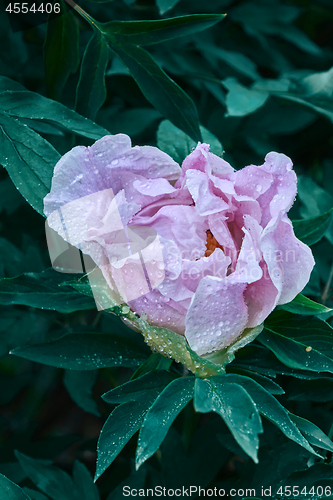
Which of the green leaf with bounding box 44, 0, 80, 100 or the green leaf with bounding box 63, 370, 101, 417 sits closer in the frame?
the green leaf with bounding box 44, 0, 80, 100

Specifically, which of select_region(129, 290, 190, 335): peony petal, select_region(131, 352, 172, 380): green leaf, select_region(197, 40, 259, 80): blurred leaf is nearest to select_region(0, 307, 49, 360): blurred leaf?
select_region(131, 352, 172, 380): green leaf

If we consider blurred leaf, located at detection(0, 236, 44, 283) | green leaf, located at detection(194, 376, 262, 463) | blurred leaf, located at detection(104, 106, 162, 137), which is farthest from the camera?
blurred leaf, located at detection(104, 106, 162, 137)

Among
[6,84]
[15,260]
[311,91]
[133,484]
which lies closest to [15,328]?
[15,260]

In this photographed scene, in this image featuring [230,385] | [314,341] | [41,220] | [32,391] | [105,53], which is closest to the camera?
[230,385]

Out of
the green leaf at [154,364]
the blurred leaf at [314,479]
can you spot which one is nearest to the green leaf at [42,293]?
the green leaf at [154,364]

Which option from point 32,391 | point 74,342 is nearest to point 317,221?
point 74,342

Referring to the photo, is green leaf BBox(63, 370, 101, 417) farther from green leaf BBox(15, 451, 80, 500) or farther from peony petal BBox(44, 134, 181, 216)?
peony petal BBox(44, 134, 181, 216)

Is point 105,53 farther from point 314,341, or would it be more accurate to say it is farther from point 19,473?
point 19,473
